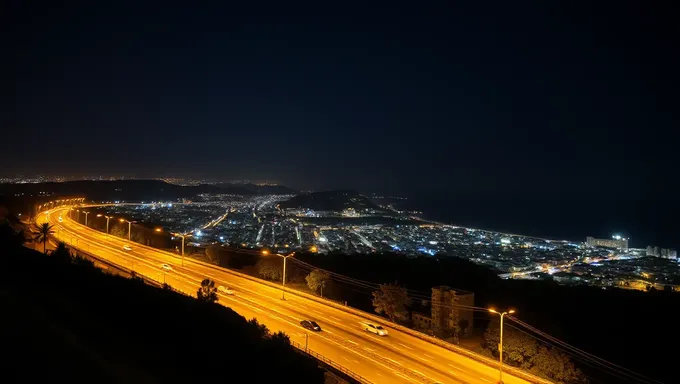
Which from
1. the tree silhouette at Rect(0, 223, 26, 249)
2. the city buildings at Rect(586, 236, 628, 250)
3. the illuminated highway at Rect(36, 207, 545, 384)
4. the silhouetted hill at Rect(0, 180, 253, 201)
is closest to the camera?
the illuminated highway at Rect(36, 207, 545, 384)

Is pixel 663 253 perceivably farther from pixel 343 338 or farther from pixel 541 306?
pixel 343 338

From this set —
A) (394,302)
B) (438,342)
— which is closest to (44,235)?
(394,302)

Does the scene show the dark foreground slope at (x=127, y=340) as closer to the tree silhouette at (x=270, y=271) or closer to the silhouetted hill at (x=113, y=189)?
the tree silhouette at (x=270, y=271)

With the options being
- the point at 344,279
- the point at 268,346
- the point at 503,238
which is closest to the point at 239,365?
the point at 268,346

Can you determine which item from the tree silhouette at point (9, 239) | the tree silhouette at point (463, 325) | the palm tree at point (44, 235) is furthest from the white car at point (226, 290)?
the palm tree at point (44, 235)

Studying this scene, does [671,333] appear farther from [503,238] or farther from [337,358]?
[503,238]

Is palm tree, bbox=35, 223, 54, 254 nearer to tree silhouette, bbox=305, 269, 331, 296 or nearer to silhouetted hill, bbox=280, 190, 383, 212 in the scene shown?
tree silhouette, bbox=305, 269, 331, 296

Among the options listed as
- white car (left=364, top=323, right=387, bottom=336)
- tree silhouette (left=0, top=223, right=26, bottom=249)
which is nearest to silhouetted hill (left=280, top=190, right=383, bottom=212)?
tree silhouette (left=0, top=223, right=26, bottom=249)
